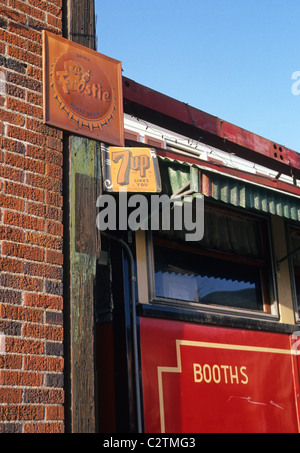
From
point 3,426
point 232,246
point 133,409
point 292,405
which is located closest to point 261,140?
point 232,246

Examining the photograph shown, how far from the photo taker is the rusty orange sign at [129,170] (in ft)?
13.3

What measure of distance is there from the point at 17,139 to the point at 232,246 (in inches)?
126

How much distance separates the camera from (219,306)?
5.76m

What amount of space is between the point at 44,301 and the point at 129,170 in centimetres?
122

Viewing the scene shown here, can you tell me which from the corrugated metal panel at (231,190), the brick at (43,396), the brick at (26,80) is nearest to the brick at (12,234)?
the brick at (43,396)

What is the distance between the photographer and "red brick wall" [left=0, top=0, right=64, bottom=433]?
315 cm

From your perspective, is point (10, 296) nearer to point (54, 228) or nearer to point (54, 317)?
point (54, 317)

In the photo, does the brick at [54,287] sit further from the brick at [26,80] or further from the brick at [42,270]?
the brick at [26,80]

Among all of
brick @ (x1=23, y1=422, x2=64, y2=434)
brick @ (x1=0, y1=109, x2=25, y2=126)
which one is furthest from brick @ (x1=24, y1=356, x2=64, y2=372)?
brick @ (x1=0, y1=109, x2=25, y2=126)

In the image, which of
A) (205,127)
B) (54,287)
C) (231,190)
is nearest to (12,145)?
(54,287)

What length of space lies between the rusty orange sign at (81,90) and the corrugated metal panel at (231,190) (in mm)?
579
